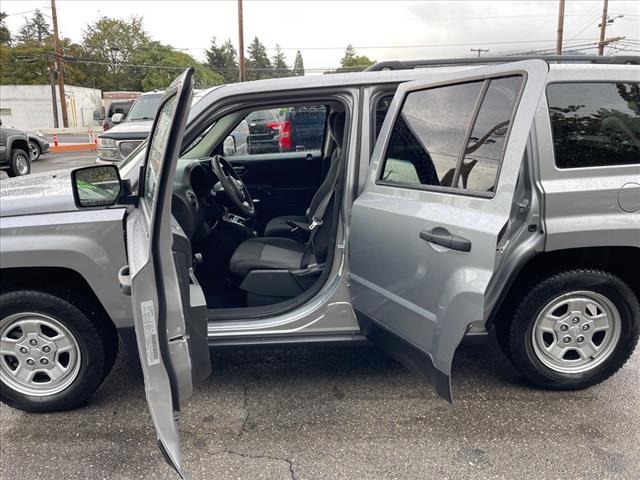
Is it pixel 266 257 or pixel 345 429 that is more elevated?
pixel 266 257

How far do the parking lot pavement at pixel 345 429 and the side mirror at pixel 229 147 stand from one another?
2002 millimetres

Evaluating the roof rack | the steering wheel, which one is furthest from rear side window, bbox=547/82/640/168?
the steering wheel

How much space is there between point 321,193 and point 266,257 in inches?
21.3

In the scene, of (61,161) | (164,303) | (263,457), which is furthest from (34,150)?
(164,303)

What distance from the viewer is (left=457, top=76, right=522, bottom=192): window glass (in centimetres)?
220

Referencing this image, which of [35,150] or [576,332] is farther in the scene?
[35,150]

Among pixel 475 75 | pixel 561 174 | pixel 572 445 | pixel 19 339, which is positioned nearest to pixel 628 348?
pixel 572 445

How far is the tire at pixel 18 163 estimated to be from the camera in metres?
11.9

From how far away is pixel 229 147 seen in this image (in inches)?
180

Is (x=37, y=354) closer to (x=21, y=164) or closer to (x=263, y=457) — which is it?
(x=263, y=457)

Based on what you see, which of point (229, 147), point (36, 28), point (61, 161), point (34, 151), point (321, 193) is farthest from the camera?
point (36, 28)

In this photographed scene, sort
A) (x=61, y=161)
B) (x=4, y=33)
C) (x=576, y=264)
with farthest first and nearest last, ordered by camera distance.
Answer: (x=4, y=33) < (x=61, y=161) < (x=576, y=264)

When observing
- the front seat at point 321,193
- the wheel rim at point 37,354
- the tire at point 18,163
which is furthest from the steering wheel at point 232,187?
the tire at point 18,163

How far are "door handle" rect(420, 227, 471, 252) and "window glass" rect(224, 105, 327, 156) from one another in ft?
6.46
